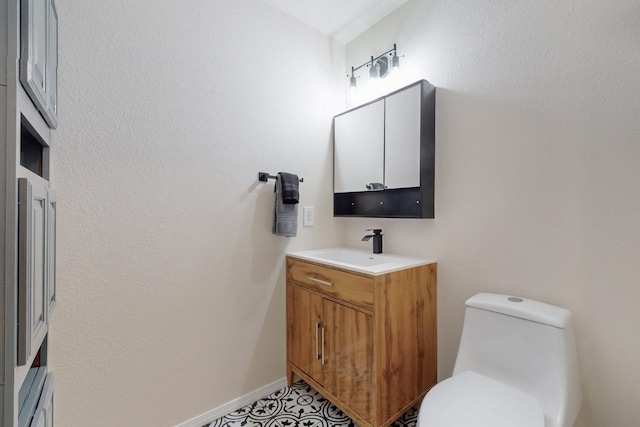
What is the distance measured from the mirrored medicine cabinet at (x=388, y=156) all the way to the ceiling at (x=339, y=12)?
59 centimetres

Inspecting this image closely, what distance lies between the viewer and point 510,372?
1.16 metres

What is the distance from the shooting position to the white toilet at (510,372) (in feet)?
3.17

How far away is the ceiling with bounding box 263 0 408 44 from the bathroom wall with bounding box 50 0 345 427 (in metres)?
0.09

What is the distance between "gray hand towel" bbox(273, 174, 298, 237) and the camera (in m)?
1.72

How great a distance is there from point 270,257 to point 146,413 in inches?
38.1

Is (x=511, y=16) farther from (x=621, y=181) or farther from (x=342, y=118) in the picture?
(x=342, y=118)

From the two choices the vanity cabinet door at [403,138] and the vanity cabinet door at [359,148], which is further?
the vanity cabinet door at [359,148]

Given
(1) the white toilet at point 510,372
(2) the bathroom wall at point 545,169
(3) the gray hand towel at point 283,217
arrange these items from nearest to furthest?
(1) the white toilet at point 510,372 → (2) the bathroom wall at point 545,169 → (3) the gray hand towel at point 283,217

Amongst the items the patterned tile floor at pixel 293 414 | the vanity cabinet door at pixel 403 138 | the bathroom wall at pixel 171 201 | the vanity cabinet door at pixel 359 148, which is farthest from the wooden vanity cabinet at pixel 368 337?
the vanity cabinet door at pixel 359 148

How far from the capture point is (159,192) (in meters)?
1.41

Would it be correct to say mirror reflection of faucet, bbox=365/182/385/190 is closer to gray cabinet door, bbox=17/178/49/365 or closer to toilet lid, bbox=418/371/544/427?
toilet lid, bbox=418/371/544/427

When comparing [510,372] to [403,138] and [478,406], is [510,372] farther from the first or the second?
[403,138]

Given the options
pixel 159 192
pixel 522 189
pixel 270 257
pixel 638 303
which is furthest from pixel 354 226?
pixel 638 303

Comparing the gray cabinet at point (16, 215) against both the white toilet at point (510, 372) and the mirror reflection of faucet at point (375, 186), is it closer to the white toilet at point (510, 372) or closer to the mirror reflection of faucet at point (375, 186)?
the white toilet at point (510, 372)
